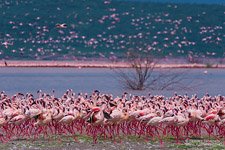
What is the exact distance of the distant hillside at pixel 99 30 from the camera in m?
63.1

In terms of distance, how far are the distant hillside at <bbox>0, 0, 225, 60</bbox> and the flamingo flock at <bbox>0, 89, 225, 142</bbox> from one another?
145ft

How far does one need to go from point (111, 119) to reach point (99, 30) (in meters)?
53.3

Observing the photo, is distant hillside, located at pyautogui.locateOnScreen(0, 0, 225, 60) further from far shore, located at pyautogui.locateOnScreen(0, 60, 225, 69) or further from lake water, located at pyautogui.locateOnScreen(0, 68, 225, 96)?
lake water, located at pyautogui.locateOnScreen(0, 68, 225, 96)

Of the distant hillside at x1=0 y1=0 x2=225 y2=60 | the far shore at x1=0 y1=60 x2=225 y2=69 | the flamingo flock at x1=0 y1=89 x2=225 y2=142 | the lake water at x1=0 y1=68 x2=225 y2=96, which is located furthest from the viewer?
the distant hillside at x1=0 y1=0 x2=225 y2=60

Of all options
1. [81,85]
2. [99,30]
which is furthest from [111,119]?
[99,30]

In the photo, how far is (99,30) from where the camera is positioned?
67.2 meters

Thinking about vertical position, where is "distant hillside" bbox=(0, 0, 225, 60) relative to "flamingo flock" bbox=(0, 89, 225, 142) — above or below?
above

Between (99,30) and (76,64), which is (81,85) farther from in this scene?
(99,30)

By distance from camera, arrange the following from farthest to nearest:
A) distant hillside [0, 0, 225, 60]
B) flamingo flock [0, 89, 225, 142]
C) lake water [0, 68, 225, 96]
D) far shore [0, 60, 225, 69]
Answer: distant hillside [0, 0, 225, 60] → far shore [0, 60, 225, 69] → lake water [0, 68, 225, 96] → flamingo flock [0, 89, 225, 142]

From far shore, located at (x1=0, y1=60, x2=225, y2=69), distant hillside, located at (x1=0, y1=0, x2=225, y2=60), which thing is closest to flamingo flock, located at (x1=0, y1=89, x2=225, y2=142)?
far shore, located at (x1=0, y1=60, x2=225, y2=69)

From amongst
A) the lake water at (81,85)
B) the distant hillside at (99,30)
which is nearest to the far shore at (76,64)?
the distant hillside at (99,30)

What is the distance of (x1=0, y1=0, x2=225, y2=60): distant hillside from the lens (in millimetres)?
63094

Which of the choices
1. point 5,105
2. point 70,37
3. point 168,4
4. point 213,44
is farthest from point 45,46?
point 5,105

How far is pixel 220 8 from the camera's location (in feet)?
250
